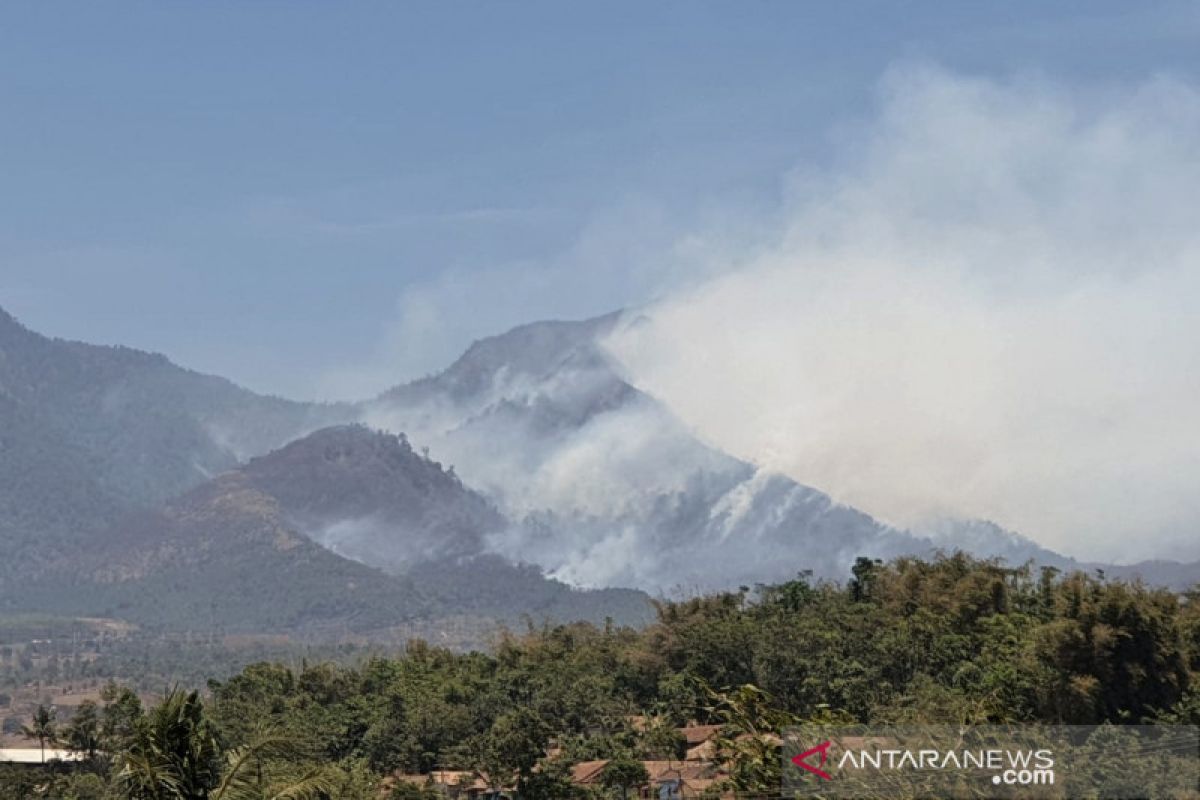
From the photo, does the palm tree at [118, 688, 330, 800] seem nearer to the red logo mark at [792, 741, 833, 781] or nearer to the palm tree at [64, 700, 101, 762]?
the red logo mark at [792, 741, 833, 781]

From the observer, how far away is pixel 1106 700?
56.8 m

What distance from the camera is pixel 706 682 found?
219ft

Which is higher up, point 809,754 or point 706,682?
point 706,682

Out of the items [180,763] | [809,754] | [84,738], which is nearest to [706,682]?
[809,754]

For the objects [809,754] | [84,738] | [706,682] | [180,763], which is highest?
[706,682]

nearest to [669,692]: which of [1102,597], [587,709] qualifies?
[587,709]

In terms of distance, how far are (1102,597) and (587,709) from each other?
133 ft

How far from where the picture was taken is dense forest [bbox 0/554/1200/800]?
57.7 metres

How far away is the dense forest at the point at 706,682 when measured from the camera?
5766cm

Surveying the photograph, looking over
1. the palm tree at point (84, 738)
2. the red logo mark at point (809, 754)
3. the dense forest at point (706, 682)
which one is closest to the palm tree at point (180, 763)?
the red logo mark at point (809, 754)

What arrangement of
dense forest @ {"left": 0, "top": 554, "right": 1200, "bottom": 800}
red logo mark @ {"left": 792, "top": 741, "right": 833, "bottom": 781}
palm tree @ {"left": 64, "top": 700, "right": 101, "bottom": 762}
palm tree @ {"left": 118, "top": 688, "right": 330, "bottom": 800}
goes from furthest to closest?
1. palm tree @ {"left": 64, "top": 700, "right": 101, "bottom": 762}
2. dense forest @ {"left": 0, "top": 554, "right": 1200, "bottom": 800}
3. red logo mark @ {"left": 792, "top": 741, "right": 833, "bottom": 781}
4. palm tree @ {"left": 118, "top": 688, "right": 330, "bottom": 800}

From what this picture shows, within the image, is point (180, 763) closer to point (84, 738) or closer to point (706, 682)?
point (706, 682)

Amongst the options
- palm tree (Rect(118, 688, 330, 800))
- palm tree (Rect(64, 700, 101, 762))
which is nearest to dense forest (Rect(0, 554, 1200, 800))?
palm tree (Rect(64, 700, 101, 762))

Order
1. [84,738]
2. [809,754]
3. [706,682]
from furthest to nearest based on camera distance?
[84,738] < [706,682] < [809,754]
